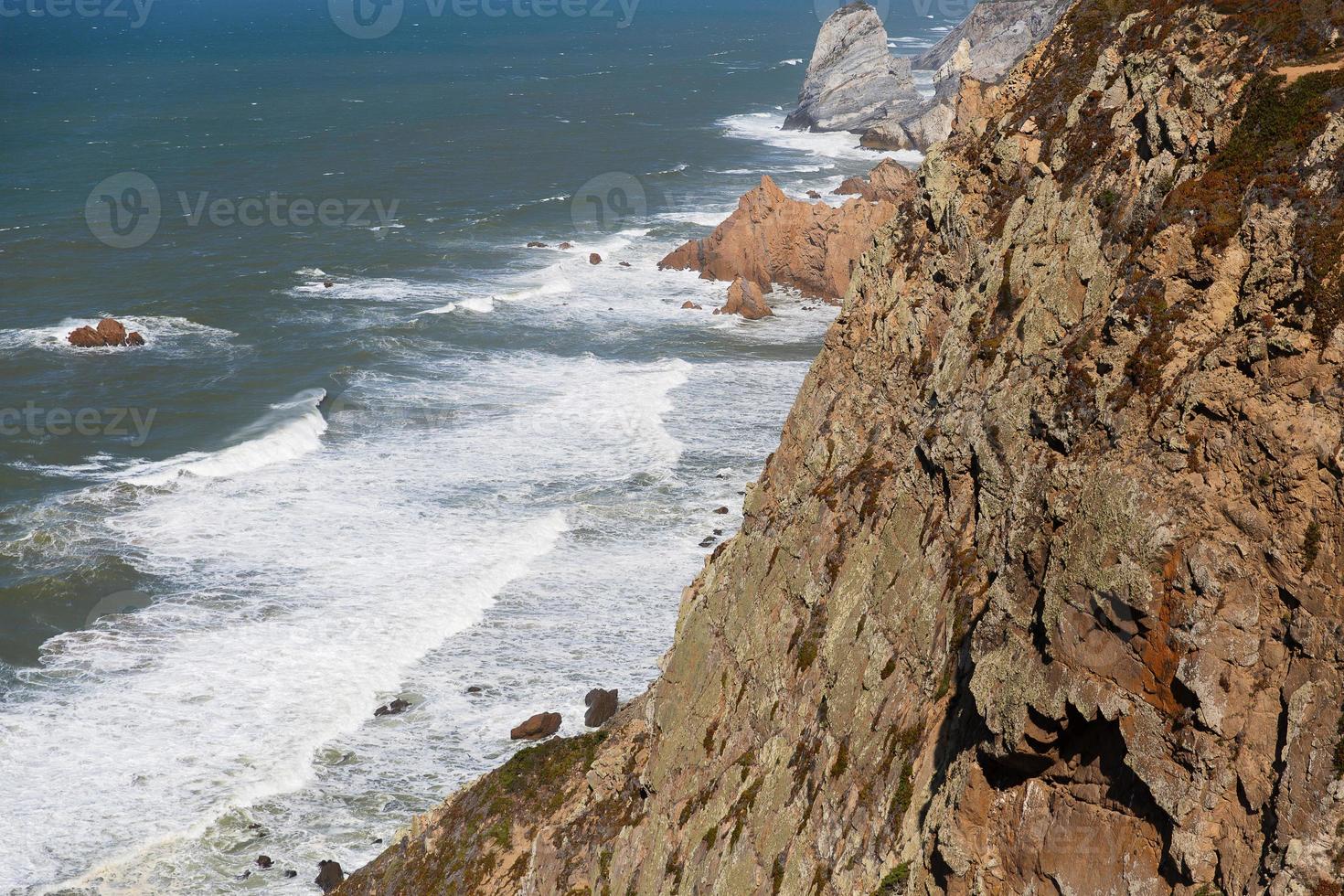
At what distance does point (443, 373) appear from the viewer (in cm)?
5788

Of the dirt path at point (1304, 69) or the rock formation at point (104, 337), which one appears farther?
the rock formation at point (104, 337)

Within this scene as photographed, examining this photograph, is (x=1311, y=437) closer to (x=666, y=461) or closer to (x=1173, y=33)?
(x=1173, y=33)

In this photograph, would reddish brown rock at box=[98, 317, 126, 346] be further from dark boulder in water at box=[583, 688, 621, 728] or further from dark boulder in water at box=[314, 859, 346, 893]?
dark boulder in water at box=[314, 859, 346, 893]

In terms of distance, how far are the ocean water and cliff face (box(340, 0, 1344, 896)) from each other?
1253 cm

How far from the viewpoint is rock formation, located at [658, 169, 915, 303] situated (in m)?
71.2

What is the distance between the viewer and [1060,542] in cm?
955

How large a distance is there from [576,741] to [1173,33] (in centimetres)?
1525

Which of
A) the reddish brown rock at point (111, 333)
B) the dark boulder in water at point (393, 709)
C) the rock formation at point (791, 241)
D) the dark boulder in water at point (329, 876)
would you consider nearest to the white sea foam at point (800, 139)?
the rock formation at point (791, 241)

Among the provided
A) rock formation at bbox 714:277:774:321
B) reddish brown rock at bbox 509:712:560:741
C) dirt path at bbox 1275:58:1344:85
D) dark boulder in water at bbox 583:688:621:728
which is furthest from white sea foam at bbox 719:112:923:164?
dirt path at bbox 1275:58:1344:85

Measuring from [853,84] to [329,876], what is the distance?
116 meters

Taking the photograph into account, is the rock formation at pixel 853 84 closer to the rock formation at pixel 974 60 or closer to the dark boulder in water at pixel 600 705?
the rock formation at pixel 974 60

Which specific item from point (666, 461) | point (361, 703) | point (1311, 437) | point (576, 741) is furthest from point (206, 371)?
point (1311, 437)

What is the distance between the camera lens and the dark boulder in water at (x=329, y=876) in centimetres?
2573

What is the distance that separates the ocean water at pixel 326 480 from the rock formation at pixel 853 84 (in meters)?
24.0
